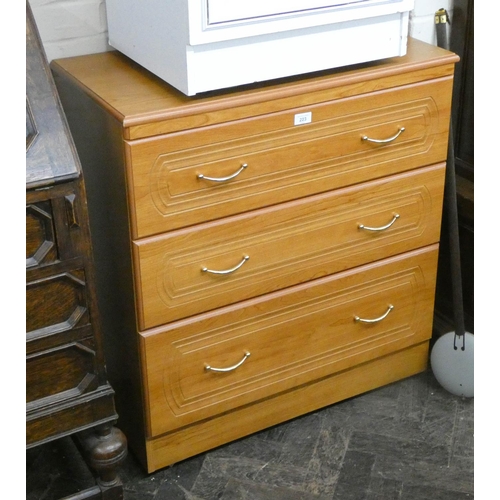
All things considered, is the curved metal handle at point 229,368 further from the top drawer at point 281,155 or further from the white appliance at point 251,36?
the white appliance at point 251,36

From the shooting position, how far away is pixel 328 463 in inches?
75.2

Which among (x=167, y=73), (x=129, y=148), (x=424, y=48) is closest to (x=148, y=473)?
(x=129, y=148)

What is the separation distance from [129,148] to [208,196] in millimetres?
213

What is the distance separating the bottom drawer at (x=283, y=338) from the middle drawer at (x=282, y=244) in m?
0.04

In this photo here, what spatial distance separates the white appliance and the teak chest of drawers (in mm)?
45

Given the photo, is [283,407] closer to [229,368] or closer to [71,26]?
[229,368]

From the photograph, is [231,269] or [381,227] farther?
[381,227]

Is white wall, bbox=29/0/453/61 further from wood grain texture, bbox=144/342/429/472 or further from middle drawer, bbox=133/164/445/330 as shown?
wood grain texture, bbox=144/342/429/472

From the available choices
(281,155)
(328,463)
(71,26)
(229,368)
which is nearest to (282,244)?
(281,155)

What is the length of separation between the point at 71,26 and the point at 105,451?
39.1 inches

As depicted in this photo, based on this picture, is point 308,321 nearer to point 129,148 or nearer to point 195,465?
point 195,465

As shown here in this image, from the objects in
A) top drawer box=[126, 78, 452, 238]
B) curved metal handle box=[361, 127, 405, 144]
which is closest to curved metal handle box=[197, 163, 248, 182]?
top drawer box=[126, 78, 452, 238]

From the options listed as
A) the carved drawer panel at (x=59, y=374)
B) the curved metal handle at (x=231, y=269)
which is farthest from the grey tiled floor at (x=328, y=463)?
the curved metal handle at (x=231, y=269)

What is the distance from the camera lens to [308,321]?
1892mm
